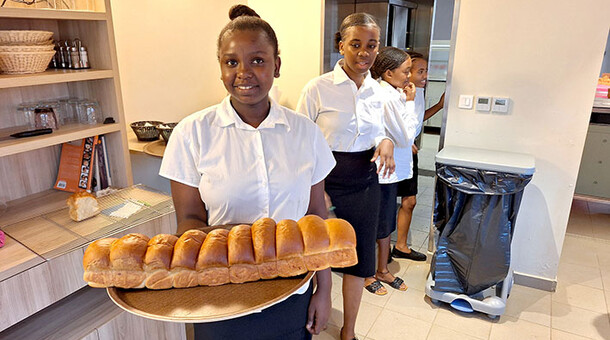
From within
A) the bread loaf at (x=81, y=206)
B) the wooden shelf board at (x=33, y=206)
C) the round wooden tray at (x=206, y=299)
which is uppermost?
the round wooden tray at (x=206, y=299)

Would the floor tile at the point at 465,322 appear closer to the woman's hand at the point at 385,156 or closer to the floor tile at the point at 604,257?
the woman's hand at the point at 385,156

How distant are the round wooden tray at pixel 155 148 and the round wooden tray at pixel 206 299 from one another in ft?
4.85

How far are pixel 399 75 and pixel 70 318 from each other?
2.05m

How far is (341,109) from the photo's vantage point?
1.86 meters

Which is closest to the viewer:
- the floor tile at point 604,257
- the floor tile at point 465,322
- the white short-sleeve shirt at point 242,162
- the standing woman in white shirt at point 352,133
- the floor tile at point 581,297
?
the white short-sleeve shirt at point 242,162

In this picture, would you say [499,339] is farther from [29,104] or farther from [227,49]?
[29,104]

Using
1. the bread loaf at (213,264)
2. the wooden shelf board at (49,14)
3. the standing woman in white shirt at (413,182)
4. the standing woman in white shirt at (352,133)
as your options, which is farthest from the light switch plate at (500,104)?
the wooden shelf board at (49,14)

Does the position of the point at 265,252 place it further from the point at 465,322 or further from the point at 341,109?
the point at 465,322

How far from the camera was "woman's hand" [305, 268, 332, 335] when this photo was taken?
119cm

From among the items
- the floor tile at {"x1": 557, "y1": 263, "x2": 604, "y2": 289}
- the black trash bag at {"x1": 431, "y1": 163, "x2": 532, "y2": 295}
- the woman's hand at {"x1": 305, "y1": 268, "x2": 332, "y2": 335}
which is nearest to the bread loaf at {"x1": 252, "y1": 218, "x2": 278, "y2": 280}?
the woman's hand at {"x1": 305, "y1": 268, "x2": 332, "y2": 335}

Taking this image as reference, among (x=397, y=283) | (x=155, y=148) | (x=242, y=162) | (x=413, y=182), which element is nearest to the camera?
(x=242, y=162)

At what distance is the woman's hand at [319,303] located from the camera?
1.19 meters

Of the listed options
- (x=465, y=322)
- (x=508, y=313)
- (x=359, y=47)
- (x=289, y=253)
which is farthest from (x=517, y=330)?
(x=289, y=253)

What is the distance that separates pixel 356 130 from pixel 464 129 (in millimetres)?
1029
